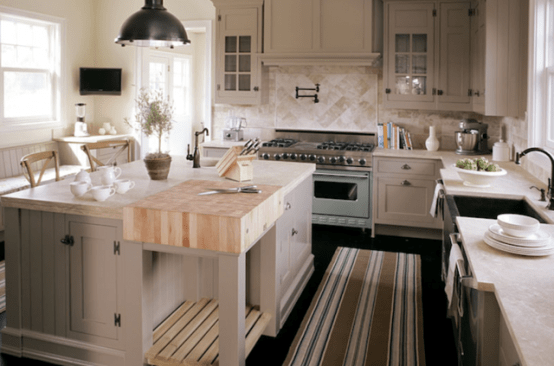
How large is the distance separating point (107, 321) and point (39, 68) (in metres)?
4.83

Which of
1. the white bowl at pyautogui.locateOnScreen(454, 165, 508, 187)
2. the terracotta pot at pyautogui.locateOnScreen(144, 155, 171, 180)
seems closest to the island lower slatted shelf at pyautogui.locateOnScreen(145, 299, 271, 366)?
the terracotta pot at pyautogui.locateOnScreen(144, 155, 171, 180)

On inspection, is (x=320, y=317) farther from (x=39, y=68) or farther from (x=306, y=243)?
(x=39, y=68)

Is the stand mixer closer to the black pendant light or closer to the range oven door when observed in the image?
the range oven door

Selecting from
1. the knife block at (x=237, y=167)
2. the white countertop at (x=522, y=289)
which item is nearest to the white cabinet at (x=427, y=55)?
the knife block at (x=237, y=167)

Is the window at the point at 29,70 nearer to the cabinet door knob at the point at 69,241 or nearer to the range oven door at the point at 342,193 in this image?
the range oven door at the point at 342,193

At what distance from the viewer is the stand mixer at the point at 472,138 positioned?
5188 millimetres

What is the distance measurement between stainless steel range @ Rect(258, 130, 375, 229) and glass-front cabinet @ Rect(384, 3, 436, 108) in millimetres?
758

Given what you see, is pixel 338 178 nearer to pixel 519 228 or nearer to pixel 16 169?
pixel 519 228

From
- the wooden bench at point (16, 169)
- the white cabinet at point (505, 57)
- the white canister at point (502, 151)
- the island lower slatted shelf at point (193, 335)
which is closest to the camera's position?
the island lower slatted shelf at point (193, 335)

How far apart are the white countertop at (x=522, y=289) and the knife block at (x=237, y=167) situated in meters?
1.50

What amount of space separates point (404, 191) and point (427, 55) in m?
1.54

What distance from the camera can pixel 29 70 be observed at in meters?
6.27

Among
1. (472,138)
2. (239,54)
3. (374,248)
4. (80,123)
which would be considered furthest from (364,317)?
(80,123)

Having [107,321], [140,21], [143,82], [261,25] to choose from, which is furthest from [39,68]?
[107,321]
